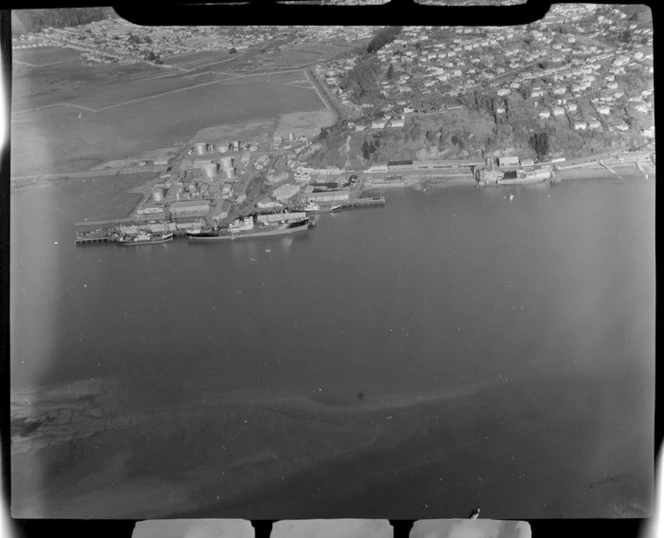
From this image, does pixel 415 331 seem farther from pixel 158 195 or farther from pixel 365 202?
pixel 158 195

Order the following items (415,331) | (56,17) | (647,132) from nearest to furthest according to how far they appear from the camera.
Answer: (56,17) < (647,132) < (415,331)

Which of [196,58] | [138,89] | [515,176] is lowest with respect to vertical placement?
[515,176]

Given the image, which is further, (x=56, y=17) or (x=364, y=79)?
(x=364, y=79)

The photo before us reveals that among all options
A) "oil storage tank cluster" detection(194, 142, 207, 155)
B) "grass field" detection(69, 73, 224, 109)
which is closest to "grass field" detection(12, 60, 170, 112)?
"grass field" detection(69, 73, 224, 109)

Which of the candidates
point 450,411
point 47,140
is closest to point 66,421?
point 47,140

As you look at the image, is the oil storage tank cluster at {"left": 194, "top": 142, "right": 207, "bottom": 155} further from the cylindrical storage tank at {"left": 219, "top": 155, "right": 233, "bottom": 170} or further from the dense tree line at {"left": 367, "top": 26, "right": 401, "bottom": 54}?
the dense tree line at {"left": 367, "top": 26, "right": 401, "bottom": 54}

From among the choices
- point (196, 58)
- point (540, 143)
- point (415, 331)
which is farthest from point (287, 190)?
point (540, 143)

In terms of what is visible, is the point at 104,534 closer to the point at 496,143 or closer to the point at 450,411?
the point at 450,411
